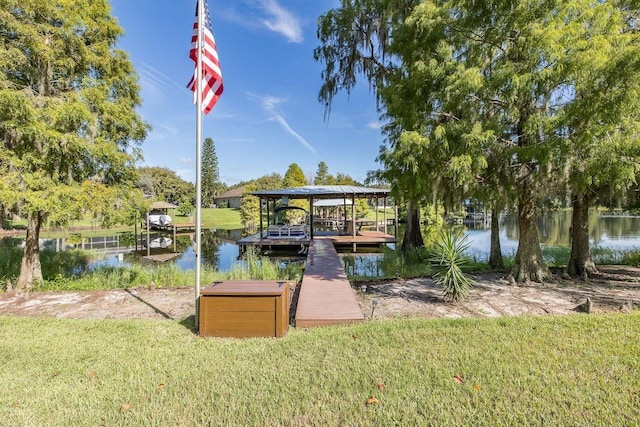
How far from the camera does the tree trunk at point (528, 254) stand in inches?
263

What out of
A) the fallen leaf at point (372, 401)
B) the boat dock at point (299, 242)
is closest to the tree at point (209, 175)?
the boat dock at point (299, 242)

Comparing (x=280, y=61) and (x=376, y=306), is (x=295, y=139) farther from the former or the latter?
(x=376, y=306)

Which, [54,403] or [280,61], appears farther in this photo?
[280,61]

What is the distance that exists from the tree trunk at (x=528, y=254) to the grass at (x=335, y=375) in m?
2.62

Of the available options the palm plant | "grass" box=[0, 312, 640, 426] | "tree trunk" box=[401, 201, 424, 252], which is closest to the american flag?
"grass" box=[0, 312, 640, 426]

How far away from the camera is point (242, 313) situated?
4.02 metres

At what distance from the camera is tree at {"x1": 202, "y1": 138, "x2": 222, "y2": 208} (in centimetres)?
5897

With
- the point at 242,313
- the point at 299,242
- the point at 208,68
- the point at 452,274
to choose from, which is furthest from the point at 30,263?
the point at 299,242

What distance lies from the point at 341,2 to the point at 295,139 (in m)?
22.6

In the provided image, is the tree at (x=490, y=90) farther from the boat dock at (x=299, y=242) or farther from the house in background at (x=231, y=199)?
the house in background at (x=231, y=199)

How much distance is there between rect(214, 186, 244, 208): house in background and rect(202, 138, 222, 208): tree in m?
1.55

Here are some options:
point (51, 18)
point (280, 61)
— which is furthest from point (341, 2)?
point (51, 18)

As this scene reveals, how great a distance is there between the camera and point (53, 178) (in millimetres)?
5977

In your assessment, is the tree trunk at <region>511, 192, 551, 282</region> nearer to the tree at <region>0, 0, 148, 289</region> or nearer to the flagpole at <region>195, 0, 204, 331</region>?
the flagpole at <region>195, 0, 204, 331</region>
